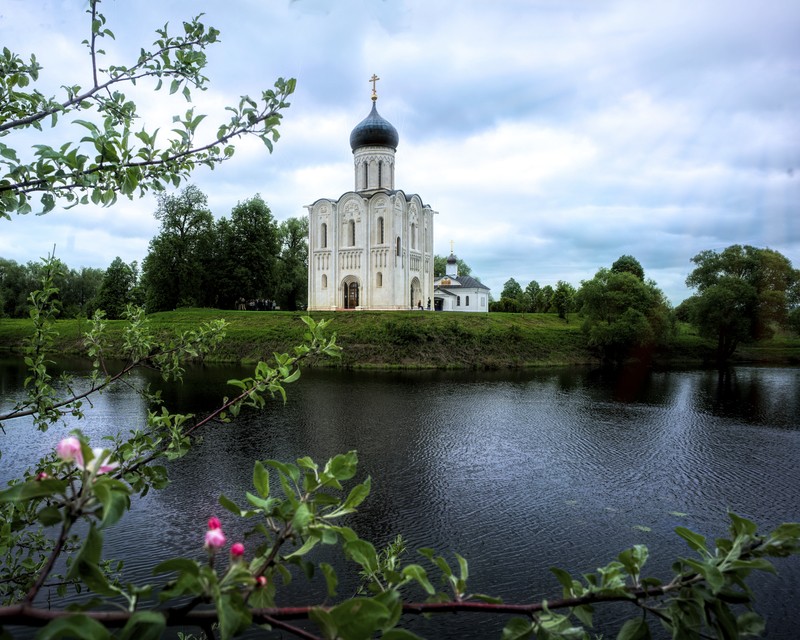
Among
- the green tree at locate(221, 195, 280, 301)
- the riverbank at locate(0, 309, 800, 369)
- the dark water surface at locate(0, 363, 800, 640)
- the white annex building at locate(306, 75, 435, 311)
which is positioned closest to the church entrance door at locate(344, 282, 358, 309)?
the white annex building at locate(306, 75, 435, 311)

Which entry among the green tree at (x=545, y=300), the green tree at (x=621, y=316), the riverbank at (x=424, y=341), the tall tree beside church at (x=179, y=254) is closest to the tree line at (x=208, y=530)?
the riverbank at (x=424, y=341)

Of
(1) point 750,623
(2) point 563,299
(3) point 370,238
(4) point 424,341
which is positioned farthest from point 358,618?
(2) point 563,299

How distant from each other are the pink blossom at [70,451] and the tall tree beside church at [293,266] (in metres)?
55.5

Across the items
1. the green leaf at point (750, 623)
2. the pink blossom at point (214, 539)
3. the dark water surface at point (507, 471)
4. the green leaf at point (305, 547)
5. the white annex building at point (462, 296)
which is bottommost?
the dark water surface at point (507, 471)

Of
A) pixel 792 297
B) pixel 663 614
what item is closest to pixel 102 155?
pixel 663 614

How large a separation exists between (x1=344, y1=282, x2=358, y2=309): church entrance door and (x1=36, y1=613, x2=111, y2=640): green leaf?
1845 inches

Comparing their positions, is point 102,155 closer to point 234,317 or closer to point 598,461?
point 598,461

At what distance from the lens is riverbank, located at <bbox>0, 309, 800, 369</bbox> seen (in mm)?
36156

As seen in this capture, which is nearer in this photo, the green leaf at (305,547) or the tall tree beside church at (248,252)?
the green leaf at (305,547)

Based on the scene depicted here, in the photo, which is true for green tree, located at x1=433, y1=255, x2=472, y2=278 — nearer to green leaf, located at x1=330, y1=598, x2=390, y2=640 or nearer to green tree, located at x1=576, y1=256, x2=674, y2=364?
green tree, located at x1=576, y1=256, x2=674, y2=364

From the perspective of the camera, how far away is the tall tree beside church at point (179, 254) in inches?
1933

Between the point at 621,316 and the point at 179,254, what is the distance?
3802 cm

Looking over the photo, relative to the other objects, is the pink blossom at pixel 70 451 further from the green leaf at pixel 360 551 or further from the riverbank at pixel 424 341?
the riverbank at pixel 424 341

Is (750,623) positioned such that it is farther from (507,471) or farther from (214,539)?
(507,471)
